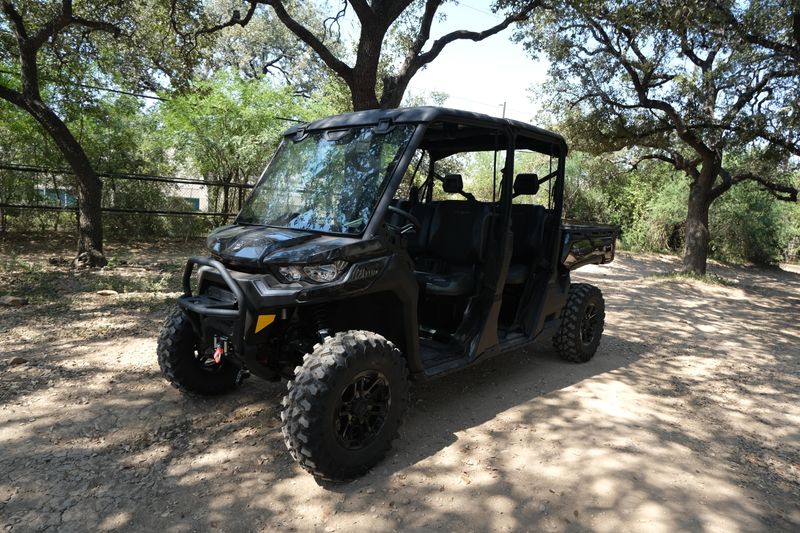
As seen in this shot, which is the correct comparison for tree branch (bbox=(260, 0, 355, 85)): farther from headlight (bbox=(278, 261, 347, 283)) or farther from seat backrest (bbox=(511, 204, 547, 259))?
headlight (bbox=(278, 261, 347, 283))

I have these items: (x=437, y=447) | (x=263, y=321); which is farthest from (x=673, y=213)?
(x=263, y=321)

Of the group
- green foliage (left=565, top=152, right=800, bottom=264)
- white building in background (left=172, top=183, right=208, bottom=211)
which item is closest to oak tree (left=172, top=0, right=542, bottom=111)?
white building in background (left=172, top=183, right=208, bottom=211)

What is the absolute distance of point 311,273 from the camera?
2.95m

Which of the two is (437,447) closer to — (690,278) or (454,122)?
(454,122)

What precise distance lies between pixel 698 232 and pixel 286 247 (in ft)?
42.5

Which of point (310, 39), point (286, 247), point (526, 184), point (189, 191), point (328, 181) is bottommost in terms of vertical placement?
point (286, 247)

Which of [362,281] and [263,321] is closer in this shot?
[263,321]

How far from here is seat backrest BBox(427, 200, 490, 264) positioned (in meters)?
4.22

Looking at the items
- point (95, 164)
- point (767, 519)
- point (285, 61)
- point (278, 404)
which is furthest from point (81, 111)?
point (285, 61)

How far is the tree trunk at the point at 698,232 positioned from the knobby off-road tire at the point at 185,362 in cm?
1251

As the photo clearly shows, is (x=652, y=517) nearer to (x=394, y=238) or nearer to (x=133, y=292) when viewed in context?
(x=394, y=238)

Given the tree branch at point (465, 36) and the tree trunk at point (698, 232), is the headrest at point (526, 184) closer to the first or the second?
the tree branch at point (465, 36)

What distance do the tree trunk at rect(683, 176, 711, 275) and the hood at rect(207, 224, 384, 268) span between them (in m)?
12.4

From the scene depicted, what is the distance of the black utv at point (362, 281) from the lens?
9.52 ft
